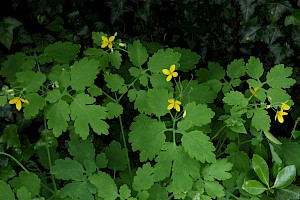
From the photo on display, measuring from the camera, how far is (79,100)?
6.33ft

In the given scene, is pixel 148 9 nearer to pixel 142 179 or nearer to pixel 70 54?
pixel 70 54

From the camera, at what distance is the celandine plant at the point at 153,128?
1.91 meters

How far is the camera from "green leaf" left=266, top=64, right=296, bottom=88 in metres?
2.09

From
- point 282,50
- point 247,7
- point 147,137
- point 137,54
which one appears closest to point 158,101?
point 147,137

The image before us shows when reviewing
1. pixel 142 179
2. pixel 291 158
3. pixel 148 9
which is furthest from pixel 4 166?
pixel 291 158

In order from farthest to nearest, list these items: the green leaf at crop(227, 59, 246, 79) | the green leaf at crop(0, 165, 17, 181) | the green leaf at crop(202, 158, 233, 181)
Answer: the green leaf at crop(0, 165, 17, 181), the green leaf at crop(227, 59, 246, 79), the green leaf at crop(202, 158, 233, 181)

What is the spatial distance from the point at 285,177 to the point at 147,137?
639mm

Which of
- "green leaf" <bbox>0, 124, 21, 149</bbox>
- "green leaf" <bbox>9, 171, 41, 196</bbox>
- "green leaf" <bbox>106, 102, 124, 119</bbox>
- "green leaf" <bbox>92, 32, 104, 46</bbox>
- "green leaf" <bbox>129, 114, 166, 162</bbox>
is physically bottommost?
"green leaf" <bbox>0, 124, 21, 149</bbox>

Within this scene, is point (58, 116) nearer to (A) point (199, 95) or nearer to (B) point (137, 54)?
(B) point (137, 54)

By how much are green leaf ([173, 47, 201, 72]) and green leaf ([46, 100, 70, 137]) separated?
2.09 ft

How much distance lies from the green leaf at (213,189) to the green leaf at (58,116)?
2.13ft

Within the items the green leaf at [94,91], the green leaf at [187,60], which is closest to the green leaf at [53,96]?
Answer: the green leaf at [94,91]

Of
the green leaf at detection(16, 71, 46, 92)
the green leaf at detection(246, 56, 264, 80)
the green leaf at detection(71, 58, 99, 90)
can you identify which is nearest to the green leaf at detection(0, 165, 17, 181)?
the green leaf at detection(16, 71, 46, 92)

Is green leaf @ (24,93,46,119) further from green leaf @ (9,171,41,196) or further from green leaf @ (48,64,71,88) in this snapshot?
green leaf @ (9,171,41,196)
